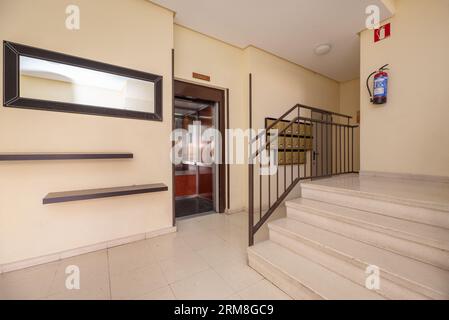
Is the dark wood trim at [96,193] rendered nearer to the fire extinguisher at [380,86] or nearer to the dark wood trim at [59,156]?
the dark wood trim at [59,156]

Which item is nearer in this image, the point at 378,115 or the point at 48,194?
the point at 48,194

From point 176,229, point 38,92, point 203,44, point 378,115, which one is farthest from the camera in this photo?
point 203,44

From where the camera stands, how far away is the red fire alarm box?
2.68 meters

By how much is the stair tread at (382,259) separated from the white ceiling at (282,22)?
9.19 ft

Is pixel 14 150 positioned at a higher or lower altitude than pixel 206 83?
lower

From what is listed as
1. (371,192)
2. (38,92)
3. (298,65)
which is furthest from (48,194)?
(298,65)

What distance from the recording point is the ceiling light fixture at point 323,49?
3.39 m

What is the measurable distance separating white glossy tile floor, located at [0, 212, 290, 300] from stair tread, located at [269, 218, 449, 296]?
528 mm

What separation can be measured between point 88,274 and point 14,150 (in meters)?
1.32

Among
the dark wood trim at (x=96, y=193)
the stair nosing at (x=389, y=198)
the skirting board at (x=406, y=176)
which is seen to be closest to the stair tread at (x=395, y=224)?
the stair nosing at (x=389, y=198)

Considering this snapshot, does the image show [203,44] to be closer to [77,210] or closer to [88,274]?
[77,210]

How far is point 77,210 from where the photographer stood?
2.01m

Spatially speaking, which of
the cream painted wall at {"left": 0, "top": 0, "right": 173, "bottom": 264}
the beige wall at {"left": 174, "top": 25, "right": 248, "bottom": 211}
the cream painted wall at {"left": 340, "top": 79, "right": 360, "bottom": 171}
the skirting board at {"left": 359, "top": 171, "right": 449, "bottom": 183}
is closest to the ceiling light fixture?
the beige wall at {"left": 174, "top": 25, "right": 248, "bottom": 211}

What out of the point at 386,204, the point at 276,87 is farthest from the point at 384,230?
the point at 276,87
